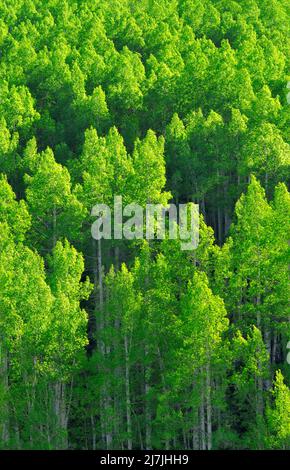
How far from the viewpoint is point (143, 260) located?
56500 mm

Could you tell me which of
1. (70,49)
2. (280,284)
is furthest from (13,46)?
(280,284)

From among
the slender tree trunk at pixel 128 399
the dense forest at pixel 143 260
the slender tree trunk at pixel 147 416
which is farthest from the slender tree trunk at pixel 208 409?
the slender tree trunk at pixel 128 399

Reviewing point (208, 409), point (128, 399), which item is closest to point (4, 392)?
point (128, 399)

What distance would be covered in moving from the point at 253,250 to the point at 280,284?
7.60 ft

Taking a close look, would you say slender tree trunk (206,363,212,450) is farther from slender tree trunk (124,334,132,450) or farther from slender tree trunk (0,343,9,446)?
slender tree trunk (0,343,9,446)

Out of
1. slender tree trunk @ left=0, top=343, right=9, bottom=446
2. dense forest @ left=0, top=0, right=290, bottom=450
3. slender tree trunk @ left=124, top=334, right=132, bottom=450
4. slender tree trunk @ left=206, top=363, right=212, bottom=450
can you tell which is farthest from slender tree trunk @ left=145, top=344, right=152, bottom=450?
slender tree trunk @ left=0, top=343, right=9, bottom=446

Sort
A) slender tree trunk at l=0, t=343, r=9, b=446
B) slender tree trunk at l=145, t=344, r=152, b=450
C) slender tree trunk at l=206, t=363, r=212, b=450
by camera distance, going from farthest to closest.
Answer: slender tree trunk at l=145, t=344, r=152, b=450 < slender tree trunk at l=206, t=363, r=212, b=450 < slender tree trunk at l=0, t=343, r=9, b=446

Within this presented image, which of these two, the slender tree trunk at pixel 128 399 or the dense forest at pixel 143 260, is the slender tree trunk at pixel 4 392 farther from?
the slender tree trunk at pixel 128 399

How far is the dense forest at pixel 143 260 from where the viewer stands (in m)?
52.9

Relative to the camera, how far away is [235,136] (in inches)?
2763

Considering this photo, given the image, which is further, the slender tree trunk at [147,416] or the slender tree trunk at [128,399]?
the slender tree trunk at [147,416]

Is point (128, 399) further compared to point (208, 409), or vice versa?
point (128, 399)

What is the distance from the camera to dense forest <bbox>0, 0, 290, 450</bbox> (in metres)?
52.9

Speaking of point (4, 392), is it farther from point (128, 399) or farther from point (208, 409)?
point (208, 409)
